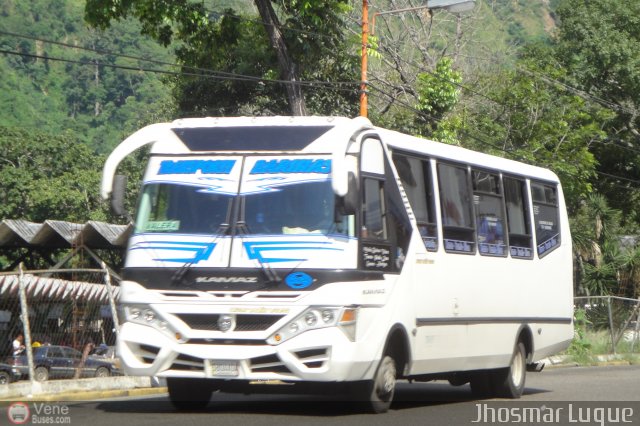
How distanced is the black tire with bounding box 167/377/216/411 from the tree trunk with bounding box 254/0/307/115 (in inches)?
504

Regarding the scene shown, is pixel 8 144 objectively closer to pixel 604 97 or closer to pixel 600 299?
pixel 604 97

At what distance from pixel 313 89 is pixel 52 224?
8.51 meters

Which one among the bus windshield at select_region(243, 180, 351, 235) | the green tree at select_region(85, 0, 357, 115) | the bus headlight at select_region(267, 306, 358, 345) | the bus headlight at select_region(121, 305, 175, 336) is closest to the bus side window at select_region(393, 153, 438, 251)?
the bus windshield at select_region(243, 180, 351, 235)

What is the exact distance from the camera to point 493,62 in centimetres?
4612

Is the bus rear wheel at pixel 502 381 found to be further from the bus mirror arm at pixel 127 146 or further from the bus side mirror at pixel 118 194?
the bus side mirror at pixel 118 194

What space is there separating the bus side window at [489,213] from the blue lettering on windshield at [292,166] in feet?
11.5

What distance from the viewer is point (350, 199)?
11227mm

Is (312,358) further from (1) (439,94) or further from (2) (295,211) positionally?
(1) (439,94)

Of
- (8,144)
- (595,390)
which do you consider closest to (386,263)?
(595,390)

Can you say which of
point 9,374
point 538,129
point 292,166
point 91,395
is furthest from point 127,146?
A: point 538,129

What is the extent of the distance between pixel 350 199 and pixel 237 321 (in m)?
1.62

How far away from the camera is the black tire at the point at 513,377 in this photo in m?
15.4

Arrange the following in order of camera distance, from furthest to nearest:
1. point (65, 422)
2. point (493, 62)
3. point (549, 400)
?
point (493, 62) → point (549, 400) → point (65, 422)

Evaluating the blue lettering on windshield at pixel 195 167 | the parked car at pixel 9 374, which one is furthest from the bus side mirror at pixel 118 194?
the parked car at pixel 9 374
